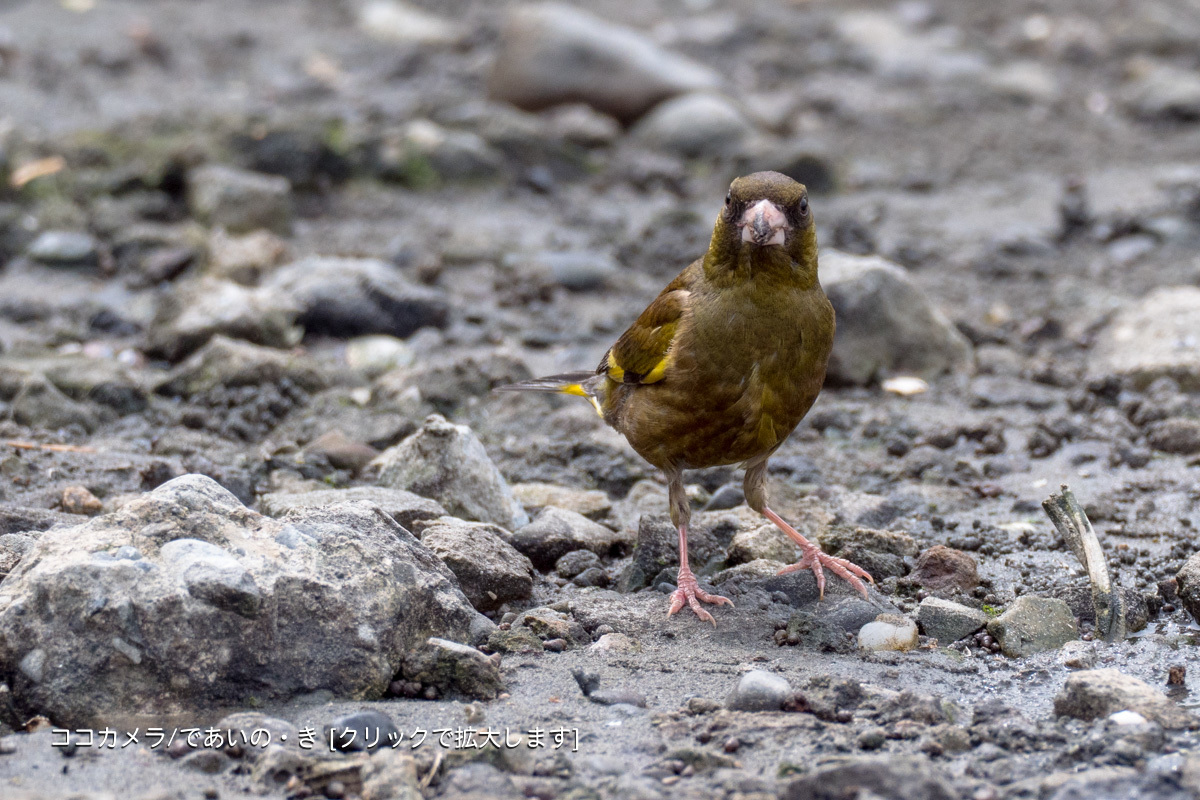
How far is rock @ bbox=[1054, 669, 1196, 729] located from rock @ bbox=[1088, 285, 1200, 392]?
3.41 m

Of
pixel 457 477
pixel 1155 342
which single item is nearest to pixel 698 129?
pixel 1155 342

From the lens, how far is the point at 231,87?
1181 cm

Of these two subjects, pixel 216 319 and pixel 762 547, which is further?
pixel 216 319

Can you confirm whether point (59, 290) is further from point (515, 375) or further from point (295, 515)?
point (295, 515)

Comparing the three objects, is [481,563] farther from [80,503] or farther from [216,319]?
[216,319]

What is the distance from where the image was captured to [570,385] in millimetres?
5551

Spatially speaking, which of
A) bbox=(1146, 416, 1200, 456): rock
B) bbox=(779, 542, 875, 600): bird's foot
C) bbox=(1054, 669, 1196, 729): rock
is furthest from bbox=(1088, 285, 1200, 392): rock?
bbox=(1054, 669, 1196, 729): rock

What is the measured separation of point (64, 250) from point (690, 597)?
5586 millimetres

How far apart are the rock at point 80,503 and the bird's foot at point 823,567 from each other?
106 inches

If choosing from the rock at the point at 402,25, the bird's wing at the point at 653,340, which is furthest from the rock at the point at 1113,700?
the rock at the point at 402,25

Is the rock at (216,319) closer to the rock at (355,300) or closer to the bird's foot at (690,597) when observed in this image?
the rock at (355,300)

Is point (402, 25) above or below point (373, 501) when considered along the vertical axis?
above

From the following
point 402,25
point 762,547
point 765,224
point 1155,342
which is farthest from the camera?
point 402,25

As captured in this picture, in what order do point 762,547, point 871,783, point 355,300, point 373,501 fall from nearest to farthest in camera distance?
1. point 871,783
2. point 373,501
3. point 762,547
4. point 355,300
